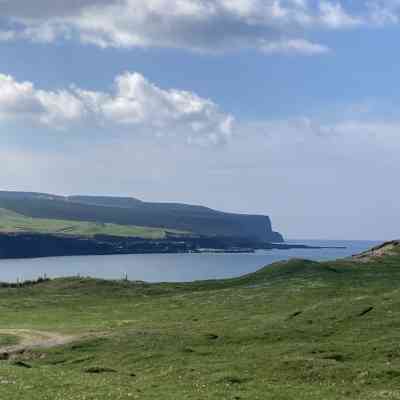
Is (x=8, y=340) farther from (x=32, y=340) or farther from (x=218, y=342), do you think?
(x=218, y=342)

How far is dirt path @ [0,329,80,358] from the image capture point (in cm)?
5644

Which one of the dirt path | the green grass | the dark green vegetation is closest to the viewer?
the dark green vegetation

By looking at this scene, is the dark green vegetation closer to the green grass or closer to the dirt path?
the dirt path

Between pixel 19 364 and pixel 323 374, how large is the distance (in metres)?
19.9

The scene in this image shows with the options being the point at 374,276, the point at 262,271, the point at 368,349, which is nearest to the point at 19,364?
the point at 368,349

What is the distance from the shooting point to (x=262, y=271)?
112688 millimetres

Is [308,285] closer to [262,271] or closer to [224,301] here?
[224,301]

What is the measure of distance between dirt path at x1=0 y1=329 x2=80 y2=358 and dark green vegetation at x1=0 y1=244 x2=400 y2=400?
0.89m

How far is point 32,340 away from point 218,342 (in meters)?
17.0

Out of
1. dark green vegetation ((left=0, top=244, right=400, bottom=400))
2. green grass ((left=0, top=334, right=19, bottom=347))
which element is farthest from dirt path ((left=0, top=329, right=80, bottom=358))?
dark green vegetation ((left=0, top=244, right=400, bottom=400))

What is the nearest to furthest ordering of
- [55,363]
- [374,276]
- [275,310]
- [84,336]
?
1. [55,363]
2. [84,336]
3. [275,310]
4. [374,276]

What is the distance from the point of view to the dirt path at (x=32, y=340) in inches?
2222

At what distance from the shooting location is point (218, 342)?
53.8m

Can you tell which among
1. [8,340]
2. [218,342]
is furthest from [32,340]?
[218,342]
